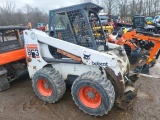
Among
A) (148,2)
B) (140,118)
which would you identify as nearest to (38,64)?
(140,118)

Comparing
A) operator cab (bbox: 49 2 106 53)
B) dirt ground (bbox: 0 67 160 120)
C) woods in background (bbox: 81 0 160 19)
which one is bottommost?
dirt ground (bbox: 0 67 160 120)

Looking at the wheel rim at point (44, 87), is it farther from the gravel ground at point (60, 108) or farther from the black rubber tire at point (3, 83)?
the black rubber tire at point (3, 83)

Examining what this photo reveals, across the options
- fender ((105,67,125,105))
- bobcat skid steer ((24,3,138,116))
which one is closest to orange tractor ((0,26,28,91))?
bobcat skid steer ((24,3,138,116))

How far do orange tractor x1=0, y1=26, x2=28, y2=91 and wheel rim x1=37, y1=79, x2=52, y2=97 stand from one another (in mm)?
1186

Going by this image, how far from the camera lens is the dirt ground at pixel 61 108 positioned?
356 centimetres

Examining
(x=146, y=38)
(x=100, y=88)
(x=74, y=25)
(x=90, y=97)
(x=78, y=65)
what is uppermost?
(x=74, y=25)

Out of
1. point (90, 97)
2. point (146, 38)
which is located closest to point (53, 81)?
point (90, 97)

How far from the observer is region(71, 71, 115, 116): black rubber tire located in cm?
323

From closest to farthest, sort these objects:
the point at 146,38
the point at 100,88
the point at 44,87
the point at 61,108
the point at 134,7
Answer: the point at 100,88 → the point at 61,108 → the point at 44,87 → the point at 146,38 → the point at 134,7

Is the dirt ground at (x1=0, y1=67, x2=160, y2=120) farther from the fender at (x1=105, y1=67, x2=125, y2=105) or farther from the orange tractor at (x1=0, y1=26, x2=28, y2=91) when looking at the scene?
the orange tractor at (x1=0, y1=26, x2=28, y2=91)

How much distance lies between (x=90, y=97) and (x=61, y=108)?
2.58 feet

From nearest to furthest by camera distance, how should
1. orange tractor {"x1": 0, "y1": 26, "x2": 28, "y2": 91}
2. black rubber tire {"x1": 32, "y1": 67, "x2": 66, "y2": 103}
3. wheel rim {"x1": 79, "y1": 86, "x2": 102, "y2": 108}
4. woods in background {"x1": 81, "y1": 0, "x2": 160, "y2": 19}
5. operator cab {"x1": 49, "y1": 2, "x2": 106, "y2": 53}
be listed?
wheel rim {"x1": 79, "y1": 86, "x2": 102, "y2": 108}, operator cab {"x1": 49, "y1": 2, "x2": 106, "y2": 53}, black rubber tire {"x1": 32, "y1": 67, "x2": 66, "y2": 103}, orange tractor {"x1": 0, "y1": 26, "x2": 28, "y2": 91}, woods in background {"x1": 81, "y1": 0, "x2": 160, "y2": 19}

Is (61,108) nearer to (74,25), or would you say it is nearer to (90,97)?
(90,97)

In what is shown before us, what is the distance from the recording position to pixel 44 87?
165 inches
